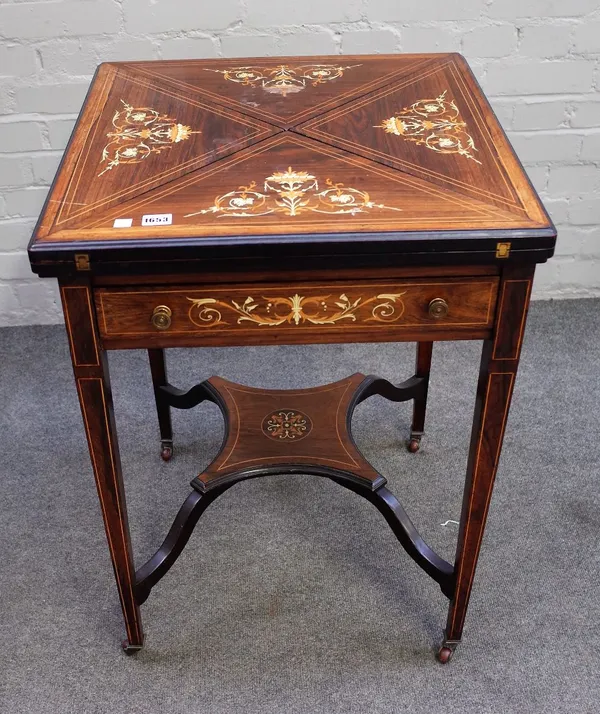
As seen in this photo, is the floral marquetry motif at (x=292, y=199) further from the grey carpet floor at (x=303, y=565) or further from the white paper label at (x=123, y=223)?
the grey carpet floor at (x=303, y=565)

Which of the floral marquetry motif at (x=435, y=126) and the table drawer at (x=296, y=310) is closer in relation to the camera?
the table drawer at (x=296, y=310)

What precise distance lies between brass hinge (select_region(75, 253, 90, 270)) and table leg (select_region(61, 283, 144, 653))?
0.08 ft

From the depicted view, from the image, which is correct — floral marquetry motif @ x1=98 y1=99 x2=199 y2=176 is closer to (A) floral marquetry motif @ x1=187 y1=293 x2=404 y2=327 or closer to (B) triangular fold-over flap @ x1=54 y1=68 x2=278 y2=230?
(B) triangular fold-over flap @ x1=54 y1=68 x2=278 y2=230

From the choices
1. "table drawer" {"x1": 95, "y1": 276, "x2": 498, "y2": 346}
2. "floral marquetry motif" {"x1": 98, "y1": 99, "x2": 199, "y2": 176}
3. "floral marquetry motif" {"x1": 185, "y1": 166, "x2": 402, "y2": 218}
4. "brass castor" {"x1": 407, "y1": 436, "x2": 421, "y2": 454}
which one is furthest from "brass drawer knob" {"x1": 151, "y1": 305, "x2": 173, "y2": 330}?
"brass castor" {"x1": 407, "y1": 436, "x2": 421, "y2": 454}

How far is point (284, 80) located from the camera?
4.45ft

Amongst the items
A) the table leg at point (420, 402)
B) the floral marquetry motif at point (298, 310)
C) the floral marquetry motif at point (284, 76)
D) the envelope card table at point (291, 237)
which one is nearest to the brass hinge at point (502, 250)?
the envelope card table at point (291, 237)

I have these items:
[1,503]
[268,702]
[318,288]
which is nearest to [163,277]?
[318,288]

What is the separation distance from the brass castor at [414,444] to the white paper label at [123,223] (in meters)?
0.89

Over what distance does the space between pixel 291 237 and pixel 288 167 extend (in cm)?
18

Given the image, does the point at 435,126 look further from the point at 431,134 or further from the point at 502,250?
the point at 502,250

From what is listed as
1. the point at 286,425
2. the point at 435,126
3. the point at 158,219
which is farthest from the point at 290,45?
the point at 158,219

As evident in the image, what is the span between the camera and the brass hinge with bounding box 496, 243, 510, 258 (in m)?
0.96

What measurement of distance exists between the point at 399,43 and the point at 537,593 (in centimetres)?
107

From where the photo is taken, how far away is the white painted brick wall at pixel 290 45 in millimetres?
1699
